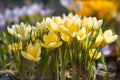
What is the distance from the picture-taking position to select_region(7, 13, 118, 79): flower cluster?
69.5 inches

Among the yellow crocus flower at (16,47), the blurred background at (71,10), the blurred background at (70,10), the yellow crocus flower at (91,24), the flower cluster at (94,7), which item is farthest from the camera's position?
the flower cluster at (94,7)

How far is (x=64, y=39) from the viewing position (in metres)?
1.77

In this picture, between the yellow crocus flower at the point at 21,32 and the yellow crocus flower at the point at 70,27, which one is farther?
the yellow crocus flower at the point at 21,32

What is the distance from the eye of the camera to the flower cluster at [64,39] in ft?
5.79

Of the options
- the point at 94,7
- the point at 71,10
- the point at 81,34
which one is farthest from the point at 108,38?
the point at 94,7

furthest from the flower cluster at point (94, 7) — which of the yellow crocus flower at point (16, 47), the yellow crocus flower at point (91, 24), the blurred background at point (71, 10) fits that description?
the yellow crocus flower at point (91, 24)

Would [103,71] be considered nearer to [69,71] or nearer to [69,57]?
[69,71]

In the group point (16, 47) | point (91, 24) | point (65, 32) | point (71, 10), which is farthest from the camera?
point (71, 10)

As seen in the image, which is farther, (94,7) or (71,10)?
(94,7)

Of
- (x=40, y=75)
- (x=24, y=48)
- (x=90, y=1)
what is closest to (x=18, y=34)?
(x=24, y=48)

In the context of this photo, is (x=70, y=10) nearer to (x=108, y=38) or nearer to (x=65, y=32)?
(x=108, y=38)

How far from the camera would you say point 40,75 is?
1.91 metres

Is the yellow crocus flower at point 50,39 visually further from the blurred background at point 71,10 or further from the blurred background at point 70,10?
the blurred background at point 71,10

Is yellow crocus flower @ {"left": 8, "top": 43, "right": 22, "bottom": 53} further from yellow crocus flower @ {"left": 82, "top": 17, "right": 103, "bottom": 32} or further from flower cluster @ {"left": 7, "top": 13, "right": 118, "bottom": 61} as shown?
yellow crocus flower @ {"left": 82, "top": 17, "right": 103, "bottom": 32}
